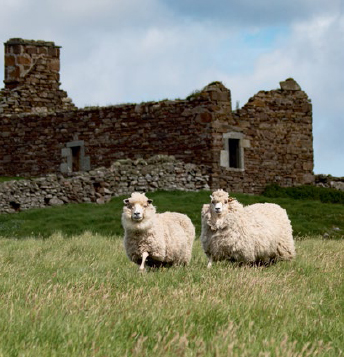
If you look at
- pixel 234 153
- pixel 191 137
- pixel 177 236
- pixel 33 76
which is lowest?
pixel 177 236

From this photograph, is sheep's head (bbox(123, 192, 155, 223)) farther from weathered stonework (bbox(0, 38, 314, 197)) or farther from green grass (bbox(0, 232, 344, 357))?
weathered stonework (bbox(0, 38, 314, 197))

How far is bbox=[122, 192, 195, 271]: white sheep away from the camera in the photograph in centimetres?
960

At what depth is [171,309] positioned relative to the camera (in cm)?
626

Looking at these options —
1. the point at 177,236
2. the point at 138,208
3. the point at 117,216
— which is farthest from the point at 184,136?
the point at 138,208

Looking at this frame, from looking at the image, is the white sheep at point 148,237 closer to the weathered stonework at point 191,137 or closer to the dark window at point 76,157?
the weathered stonework at point 191,137

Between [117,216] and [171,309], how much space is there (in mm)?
14999

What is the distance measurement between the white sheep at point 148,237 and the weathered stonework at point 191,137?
50.0ft

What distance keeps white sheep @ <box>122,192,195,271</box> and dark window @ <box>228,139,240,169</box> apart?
16.4 m

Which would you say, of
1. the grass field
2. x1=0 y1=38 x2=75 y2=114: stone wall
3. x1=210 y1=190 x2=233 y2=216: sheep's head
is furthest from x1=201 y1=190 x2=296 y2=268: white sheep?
x1=0 y1=38 x2=75 y2=114: stone wall

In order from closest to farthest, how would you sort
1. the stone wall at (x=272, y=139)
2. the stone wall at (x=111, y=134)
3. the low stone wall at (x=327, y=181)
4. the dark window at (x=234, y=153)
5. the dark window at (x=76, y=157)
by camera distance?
1. the stone wall at (x=111, y=134)
2. the stone wall at (x=272, y=139)
3. the dark window at (x=234, y=153)
4. the low stone wall at (x=327, y=181)
5. the dark window at (x=76, y=157)

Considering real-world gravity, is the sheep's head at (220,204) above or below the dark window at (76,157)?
below

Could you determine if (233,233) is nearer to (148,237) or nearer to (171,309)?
(148,237)

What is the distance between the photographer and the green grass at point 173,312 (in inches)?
198

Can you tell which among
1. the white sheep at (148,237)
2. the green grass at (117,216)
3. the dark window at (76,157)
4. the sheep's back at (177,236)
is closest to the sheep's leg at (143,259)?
the white sheep at (148,237)
